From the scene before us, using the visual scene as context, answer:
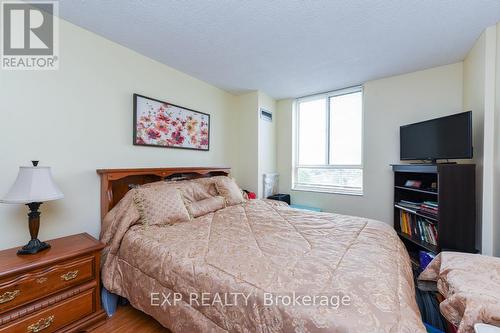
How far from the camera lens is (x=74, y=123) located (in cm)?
186

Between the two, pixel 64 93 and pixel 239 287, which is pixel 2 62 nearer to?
pixel 64 93

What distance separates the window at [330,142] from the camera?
3.37 m

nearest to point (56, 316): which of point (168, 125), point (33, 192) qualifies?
point (33, 192)

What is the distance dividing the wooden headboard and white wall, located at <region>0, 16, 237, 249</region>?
0.10 meters

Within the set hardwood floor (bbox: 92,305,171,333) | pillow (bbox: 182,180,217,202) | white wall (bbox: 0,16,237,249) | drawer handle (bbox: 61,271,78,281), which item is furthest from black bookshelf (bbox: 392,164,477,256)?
drawer handle (bbox: 61,271,78,281)

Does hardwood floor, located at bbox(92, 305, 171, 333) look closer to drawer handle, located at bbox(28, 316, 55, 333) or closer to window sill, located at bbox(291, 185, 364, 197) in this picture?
drawer handle, located at bbox(28, 316, 55, 333)

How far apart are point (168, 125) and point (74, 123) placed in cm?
91

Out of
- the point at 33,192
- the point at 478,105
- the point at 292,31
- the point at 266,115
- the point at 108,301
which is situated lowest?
the point at 108,301

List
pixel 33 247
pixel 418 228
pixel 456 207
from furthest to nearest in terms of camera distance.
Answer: pixel 418 228 → pixel 456 207 → pixel 33 247

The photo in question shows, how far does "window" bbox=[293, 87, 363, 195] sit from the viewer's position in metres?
3.37

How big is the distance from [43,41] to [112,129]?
31.9 inches

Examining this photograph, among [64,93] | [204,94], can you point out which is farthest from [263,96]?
[64,93]

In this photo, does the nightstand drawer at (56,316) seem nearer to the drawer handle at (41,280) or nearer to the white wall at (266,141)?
the drawer handle at (41,280)

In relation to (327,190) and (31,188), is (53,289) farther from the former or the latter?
(327,190)
